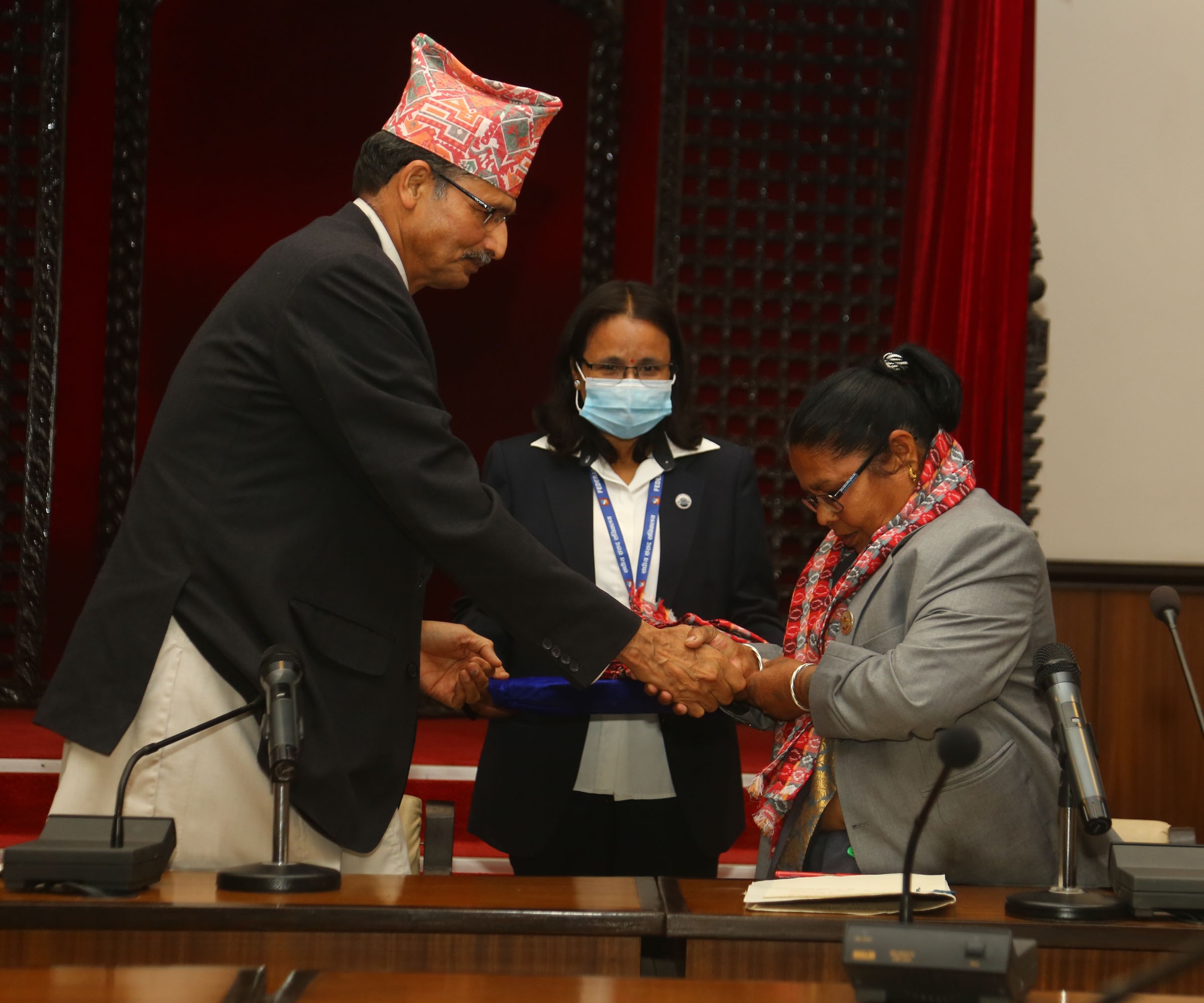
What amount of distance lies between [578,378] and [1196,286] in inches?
104

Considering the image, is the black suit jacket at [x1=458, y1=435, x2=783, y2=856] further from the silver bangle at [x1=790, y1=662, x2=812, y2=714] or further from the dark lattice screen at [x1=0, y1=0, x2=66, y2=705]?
the dark lattice screen at [x1=0, y1=0, x2=66, y2=705]

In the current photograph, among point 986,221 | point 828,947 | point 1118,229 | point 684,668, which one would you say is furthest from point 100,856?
point 1118,229

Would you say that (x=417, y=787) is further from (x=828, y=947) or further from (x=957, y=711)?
(x=828, y=947)

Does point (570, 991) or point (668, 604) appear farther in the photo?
point (668, 604)

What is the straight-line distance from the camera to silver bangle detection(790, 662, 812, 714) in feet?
Answer: 6.70

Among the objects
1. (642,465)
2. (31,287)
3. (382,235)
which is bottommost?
(642,465)

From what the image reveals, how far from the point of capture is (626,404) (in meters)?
2.65

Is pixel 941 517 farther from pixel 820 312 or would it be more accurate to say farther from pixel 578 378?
pixel 820 312

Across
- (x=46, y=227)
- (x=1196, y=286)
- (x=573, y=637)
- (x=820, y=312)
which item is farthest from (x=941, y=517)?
(x=46, y=227)

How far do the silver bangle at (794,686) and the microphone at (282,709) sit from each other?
2.58 ft

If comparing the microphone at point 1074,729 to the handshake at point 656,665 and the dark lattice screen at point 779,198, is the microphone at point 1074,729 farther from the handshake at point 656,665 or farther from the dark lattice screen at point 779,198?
the dark lattice screen at point 779,198

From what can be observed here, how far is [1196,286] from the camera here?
14.4 feet

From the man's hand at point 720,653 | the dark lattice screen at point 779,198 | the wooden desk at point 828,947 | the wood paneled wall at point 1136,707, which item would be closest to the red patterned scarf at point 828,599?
the man's hand at point 720,653

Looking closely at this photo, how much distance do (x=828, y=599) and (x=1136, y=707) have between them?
189cm
